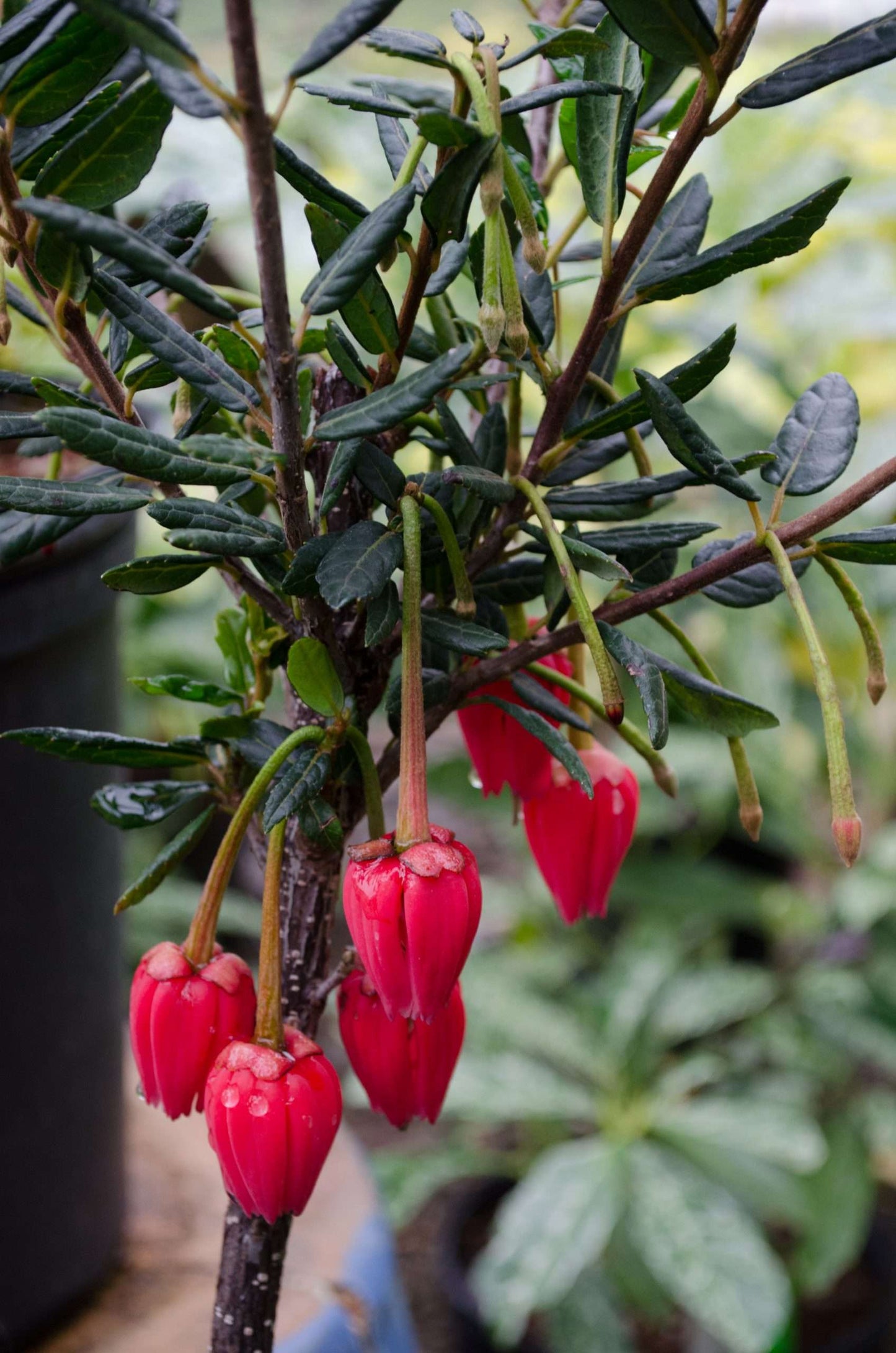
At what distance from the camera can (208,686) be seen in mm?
385

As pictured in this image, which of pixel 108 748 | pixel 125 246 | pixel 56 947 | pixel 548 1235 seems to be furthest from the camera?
pixel 548 1235

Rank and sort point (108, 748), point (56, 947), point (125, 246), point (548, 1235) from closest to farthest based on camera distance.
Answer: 1. point (125, 246)
2. point (108, 748)
3. point (56, 947)
4. point (548, 1235)

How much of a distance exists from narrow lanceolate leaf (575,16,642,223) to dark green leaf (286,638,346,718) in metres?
0.14

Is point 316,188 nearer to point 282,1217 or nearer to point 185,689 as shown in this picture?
point 185,689

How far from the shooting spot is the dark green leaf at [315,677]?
33 cm

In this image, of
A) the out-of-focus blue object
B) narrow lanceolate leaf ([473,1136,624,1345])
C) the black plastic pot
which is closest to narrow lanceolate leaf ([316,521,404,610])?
the black plastic pot

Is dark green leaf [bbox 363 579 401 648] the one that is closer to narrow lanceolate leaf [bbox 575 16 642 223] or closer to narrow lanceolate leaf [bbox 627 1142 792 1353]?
narrow lanceolate leaf [bbox 575 16 642 223]

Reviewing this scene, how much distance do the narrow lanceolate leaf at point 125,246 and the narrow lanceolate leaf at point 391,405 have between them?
35 mm

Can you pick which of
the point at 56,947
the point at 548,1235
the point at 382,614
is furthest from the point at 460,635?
the point at 548,1235

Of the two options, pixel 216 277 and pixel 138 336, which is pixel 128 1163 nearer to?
pixel 138 336

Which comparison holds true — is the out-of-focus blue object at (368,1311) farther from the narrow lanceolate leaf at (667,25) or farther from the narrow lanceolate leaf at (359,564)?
the narrow lanceolate leaf at (667,25)

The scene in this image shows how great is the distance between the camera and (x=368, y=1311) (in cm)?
62

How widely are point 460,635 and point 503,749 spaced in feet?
0.24

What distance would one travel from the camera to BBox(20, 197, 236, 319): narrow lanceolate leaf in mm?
249
